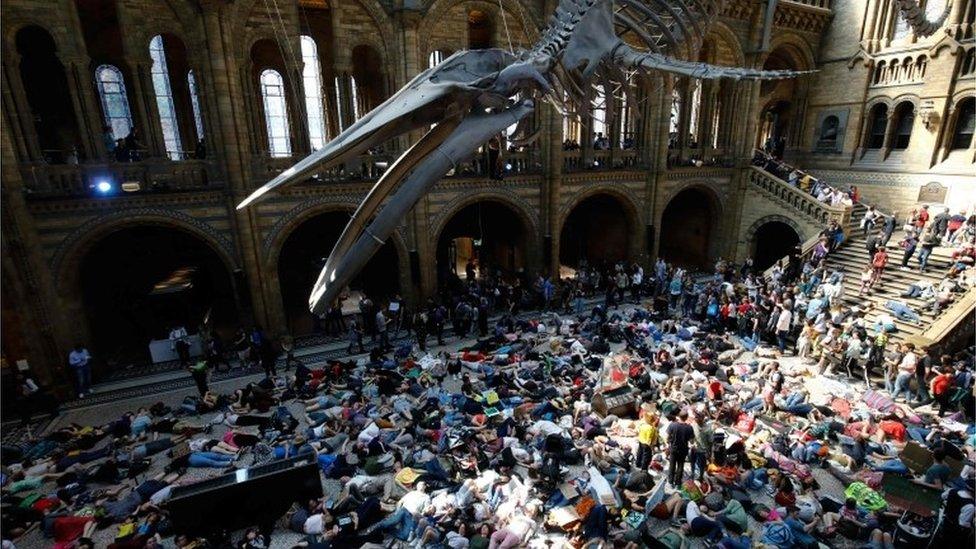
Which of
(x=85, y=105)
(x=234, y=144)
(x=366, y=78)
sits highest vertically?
(x=366, y=78)

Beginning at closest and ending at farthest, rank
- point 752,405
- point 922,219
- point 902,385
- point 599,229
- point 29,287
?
point 752,405
point 902,385
point 29,287
point 922,219
point 599,229

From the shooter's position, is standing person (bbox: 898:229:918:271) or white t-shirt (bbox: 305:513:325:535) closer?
white t-shirt (bbox: 305:513:325:535)

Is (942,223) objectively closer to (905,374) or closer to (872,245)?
(872,245)

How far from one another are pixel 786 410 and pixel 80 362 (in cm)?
1582

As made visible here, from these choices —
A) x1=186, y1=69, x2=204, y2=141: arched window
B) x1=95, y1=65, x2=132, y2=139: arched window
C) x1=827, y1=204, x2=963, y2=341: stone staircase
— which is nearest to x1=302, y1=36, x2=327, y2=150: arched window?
x1=186, y1=69, x2=204, y2=141: arched window

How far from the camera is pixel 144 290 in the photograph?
1602cm

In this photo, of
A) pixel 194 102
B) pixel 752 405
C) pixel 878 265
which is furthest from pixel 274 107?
pixel 878 265

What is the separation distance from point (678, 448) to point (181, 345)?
12.3 meters

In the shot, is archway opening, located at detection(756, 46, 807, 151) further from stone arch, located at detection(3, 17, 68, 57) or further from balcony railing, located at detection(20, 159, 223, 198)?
stone arch, located at detection(3, 17, 68, 57)

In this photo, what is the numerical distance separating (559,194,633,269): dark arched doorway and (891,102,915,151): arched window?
11443 mm

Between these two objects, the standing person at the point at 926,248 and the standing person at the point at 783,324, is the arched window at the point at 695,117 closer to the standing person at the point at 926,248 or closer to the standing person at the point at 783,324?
the standing person at the point at 926,248

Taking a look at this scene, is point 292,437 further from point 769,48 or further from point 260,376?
point 769,48

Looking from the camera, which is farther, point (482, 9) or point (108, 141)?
point (482, 9)

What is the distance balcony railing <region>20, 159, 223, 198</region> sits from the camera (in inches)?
451
